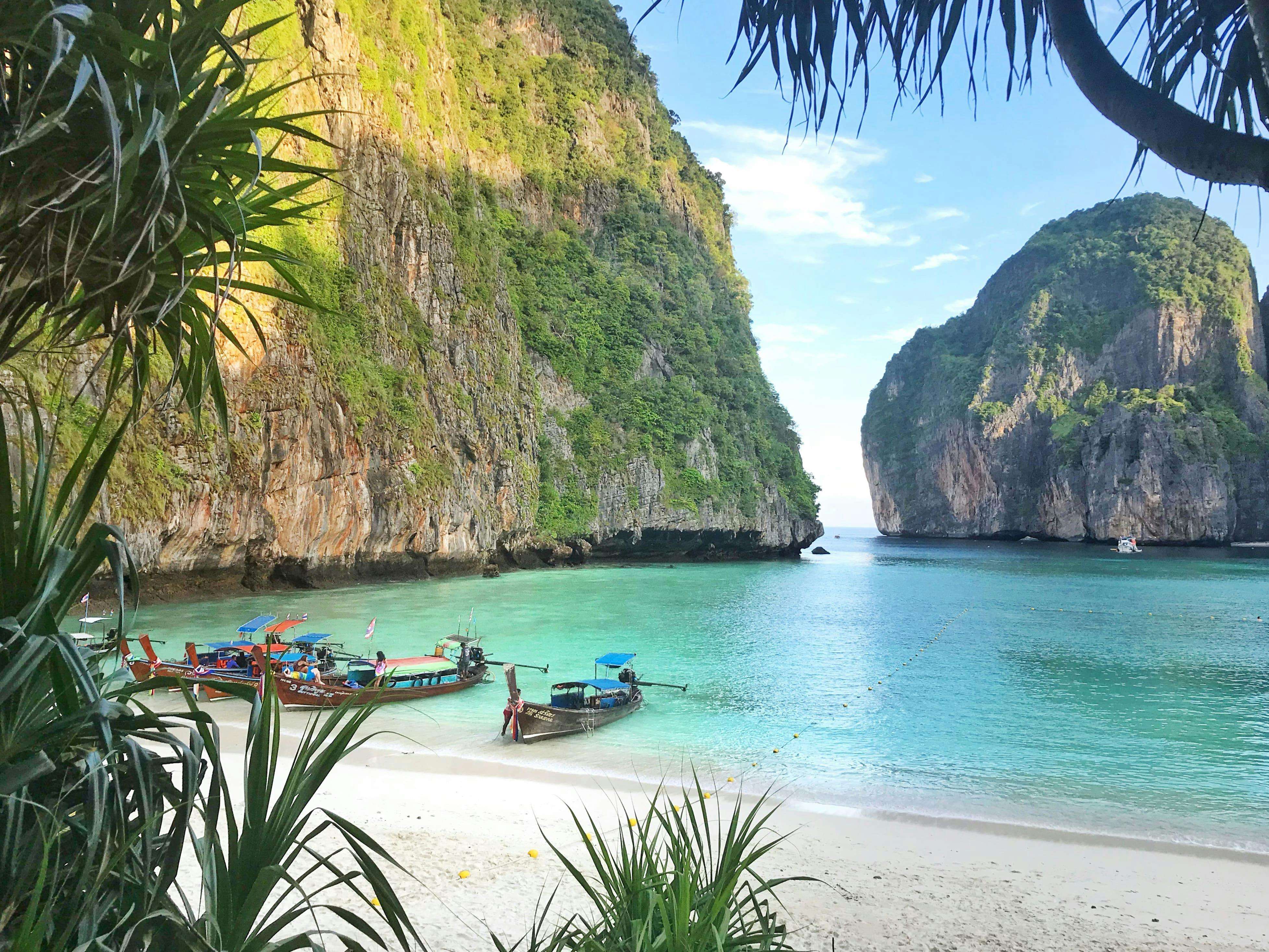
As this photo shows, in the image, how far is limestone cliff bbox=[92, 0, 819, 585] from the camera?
24.4 meters

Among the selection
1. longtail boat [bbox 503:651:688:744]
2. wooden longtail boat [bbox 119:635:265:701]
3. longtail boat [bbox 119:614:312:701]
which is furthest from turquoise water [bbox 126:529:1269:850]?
wooden longtail boat [bbox 119:635:265:701]

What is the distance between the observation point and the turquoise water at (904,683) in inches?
384

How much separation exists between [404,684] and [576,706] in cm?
347

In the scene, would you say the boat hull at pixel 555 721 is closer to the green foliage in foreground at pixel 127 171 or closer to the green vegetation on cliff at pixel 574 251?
the green foliage in foreground at pixel 127 171

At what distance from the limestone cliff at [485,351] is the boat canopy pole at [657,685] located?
26.5 feet

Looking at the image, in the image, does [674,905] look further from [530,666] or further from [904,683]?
[904,683]

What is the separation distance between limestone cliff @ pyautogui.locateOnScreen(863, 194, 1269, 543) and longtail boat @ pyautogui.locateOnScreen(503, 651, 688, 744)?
7381cm

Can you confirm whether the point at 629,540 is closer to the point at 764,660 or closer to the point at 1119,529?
the point at 764,660

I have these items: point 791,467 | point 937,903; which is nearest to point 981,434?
point 791,467

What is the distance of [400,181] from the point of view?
3198cm

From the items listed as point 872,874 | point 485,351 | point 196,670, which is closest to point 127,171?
point 872,874

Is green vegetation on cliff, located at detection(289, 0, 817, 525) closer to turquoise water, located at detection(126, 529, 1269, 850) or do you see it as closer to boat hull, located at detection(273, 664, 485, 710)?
turquoise water, located at detection(126, 529, 1269, 850)

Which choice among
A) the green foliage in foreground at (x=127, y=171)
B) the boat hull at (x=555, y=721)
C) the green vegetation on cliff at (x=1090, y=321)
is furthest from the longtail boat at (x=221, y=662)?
the green vegetation on cliff at (x=1090, y=321)

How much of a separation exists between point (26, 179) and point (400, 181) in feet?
111
